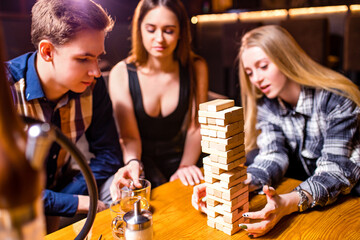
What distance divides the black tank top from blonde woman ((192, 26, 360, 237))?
0.38 m

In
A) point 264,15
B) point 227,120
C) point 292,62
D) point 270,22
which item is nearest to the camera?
point 227,120

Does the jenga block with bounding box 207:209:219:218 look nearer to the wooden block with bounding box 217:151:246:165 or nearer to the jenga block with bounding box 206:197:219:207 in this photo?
the jenga block with bounding box 206:197:219:207

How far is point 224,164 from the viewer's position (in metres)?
1.21

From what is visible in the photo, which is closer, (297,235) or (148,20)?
(297,235)

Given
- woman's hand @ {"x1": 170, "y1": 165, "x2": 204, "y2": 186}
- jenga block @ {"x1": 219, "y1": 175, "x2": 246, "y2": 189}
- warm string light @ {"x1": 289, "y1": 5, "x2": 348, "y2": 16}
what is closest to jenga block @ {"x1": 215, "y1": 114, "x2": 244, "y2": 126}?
jenga block @ {"x1": 219, "y1": 175, "x2": 246, "y2": 189}

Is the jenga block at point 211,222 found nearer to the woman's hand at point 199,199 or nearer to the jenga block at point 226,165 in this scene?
the woman's hand at point 199,199

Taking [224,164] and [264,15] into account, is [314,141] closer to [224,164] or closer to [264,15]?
[224,164]

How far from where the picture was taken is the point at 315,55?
2.83m

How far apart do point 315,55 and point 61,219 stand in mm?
2315

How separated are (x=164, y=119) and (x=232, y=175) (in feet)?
2.69

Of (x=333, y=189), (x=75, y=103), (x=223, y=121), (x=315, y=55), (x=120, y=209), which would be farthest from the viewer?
(x=315, y=55)

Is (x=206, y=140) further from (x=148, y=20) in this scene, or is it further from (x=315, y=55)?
(x=315, y=55)

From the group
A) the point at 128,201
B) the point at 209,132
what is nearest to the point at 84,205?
the point at 128,201

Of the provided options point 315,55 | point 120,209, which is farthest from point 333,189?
point 315,55
